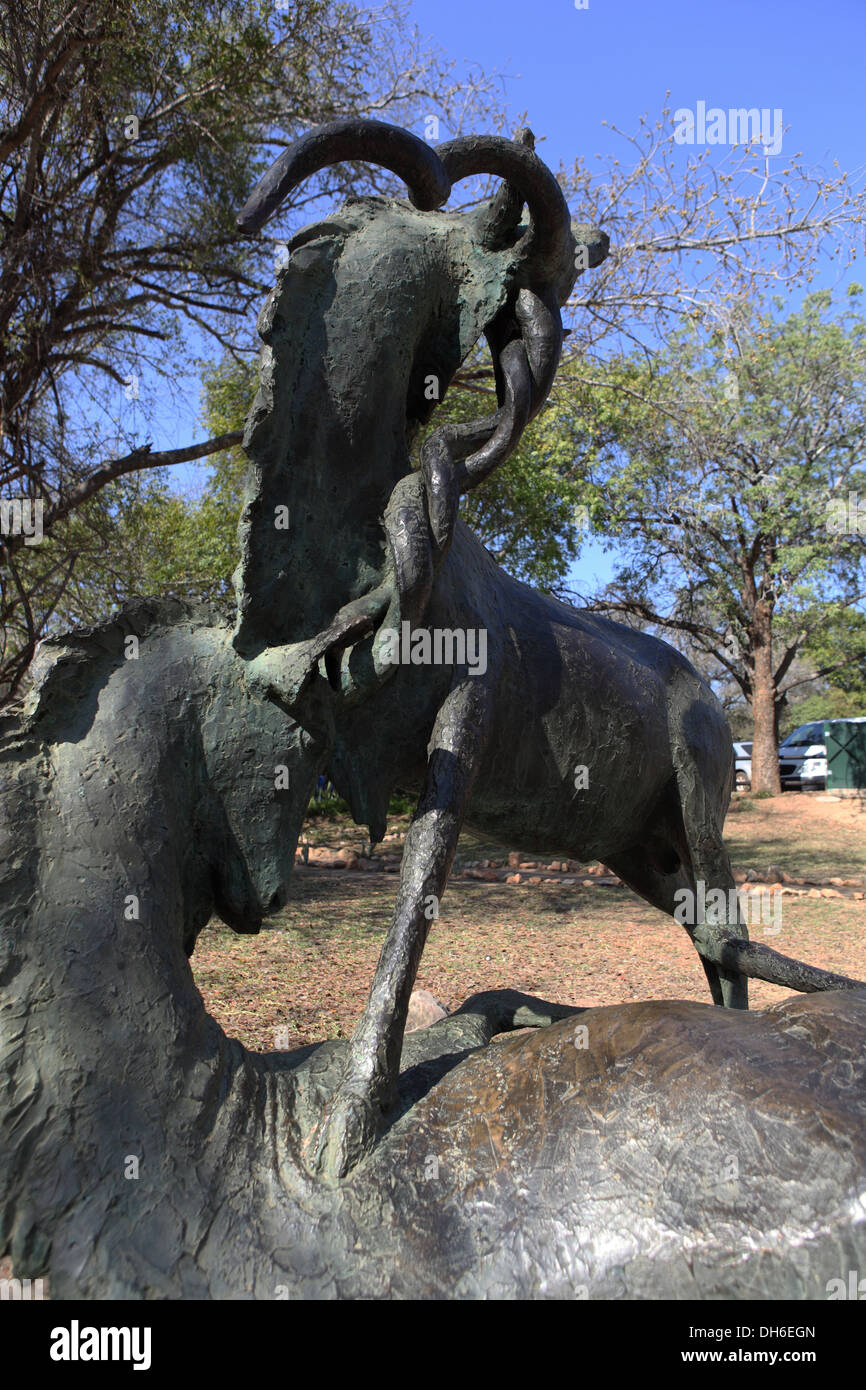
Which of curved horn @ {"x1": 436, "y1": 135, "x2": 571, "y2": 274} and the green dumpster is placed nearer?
curved horn @ {"x1": 436, "y1": 135, "x2": 571, "y2": 274}

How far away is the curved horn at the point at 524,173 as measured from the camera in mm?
2381

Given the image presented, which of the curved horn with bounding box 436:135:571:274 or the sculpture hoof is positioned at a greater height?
the curved horn with bounding box 436:135:571:274

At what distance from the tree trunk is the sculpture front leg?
16.8 meters

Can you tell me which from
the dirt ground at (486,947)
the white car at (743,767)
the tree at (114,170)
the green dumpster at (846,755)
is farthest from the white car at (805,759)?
the tree at (114,170)

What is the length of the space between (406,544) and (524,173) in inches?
36.7

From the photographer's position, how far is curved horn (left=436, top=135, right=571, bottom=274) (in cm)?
238

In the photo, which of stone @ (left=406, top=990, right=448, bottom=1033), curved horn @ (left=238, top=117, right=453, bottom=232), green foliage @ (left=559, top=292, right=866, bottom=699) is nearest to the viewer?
curved horn @ (left=238, top=117, right=453, bottom=232)

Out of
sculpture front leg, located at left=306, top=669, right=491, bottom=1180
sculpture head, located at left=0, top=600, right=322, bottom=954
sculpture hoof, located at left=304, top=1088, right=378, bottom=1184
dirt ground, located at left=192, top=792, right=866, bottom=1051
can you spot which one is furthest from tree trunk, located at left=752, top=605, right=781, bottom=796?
sculpture hoof, located at left=304, top=1088, right=378, bottom=1184

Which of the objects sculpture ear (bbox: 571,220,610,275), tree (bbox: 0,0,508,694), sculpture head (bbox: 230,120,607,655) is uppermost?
tree (bbox: 0,0,508,694)

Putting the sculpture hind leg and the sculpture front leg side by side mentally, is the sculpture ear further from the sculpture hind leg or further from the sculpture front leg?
the sculpture hind leg

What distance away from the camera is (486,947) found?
7.26 meters

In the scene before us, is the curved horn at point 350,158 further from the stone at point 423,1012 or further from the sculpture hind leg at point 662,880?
the stone at point 423,1012

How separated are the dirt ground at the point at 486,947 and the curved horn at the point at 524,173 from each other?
8.02ft
